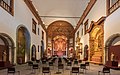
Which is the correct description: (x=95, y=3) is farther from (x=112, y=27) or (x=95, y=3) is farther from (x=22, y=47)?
(x=22, y=47)

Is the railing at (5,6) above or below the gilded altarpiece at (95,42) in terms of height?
above

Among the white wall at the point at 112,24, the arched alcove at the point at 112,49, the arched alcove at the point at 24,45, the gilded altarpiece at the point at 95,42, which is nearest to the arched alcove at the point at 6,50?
the arched alcove at the point at 24,45

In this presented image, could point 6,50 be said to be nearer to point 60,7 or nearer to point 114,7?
point 114,7

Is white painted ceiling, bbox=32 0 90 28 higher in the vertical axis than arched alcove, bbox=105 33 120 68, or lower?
higher

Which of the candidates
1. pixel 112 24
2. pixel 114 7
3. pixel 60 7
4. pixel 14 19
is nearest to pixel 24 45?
pixel 14 19

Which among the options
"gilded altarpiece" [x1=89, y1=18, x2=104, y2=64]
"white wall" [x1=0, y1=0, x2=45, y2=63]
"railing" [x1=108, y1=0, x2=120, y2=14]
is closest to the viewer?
"white wall" [x1=0, y1=0, x2=45, y2=63]

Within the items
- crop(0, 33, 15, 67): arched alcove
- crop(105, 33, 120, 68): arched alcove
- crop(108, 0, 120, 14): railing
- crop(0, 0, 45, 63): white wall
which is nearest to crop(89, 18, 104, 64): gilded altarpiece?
crop(105, 33, 120, 68): arched alcove

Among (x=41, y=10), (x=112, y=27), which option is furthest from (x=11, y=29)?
(x=41, y=10)

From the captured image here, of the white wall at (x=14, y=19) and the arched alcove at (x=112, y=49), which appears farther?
the arched alcove at (x=112, y=49)

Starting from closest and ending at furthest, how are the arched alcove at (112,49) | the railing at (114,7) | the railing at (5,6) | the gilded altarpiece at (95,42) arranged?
the railing at (5,6) → the railing at (114,7) → the arched alcove at (112,49) → the gilded altarpiece at (95,42)

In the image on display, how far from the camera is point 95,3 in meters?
28.0

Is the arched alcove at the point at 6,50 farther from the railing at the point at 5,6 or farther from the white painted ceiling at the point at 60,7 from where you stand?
the white painted ceiling at the point at 60,7

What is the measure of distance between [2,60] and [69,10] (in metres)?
30.9

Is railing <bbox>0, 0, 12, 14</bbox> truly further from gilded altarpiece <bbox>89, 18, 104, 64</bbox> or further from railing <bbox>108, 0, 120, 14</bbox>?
gilded altarpiece <bbox>89, 18, 104, 64</bbox>
